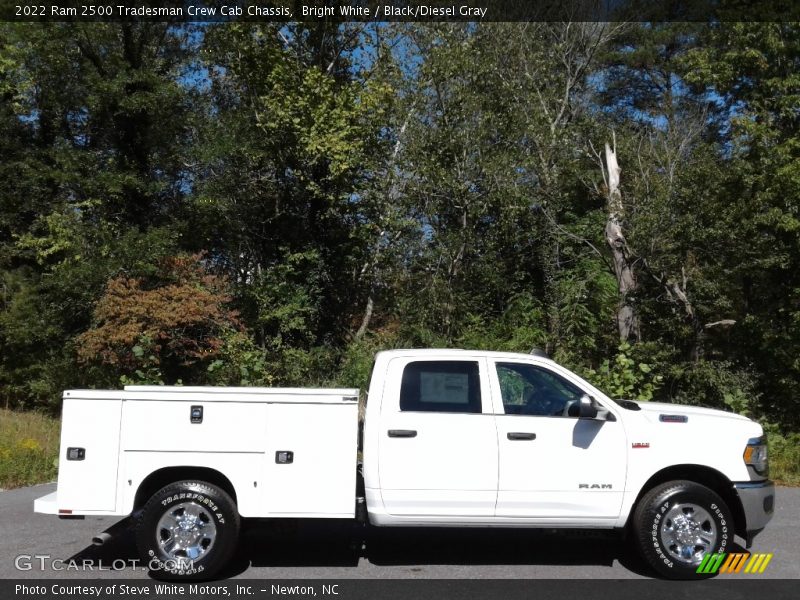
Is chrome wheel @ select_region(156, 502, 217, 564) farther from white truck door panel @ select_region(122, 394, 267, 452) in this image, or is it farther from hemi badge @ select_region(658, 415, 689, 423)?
hemi badge @ select_region(658, 415, 689, 423)

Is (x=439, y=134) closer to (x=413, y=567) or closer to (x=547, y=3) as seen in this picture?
(x=547, y=3)

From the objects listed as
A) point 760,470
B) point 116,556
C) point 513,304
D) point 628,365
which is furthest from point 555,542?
point 513,304

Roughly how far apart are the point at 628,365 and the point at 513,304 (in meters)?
6.37

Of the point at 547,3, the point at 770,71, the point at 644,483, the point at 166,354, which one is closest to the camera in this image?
the point at 644,483

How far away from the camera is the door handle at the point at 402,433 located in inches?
256

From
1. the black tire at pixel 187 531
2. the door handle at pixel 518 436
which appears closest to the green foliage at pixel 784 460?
the door handle at pixel 518 436

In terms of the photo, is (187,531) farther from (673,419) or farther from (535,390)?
(673,419)

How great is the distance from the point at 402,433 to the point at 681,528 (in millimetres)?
2502

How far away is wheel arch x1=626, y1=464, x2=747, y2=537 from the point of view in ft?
21.7

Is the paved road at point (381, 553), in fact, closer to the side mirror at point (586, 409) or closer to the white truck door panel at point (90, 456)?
the white truck door panel at point (90, 456)

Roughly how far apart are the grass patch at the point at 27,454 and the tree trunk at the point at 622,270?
12225 millimetres

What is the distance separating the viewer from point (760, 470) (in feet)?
21.9

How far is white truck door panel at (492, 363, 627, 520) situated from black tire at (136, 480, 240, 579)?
231 centimetres

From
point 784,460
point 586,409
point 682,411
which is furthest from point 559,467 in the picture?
point 784,460
